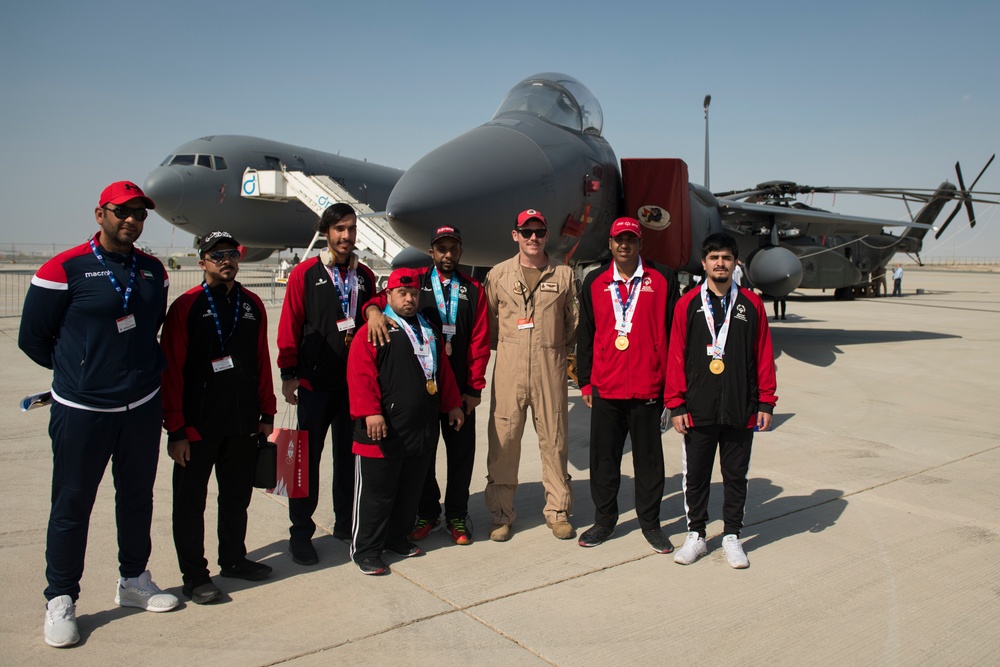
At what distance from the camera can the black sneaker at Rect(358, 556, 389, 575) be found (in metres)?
3.58

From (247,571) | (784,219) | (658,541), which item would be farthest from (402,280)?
(784,219)

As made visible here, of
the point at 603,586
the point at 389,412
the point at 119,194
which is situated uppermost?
the point at 119,194

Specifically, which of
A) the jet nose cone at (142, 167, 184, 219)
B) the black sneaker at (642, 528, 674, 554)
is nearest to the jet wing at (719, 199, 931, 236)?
the black sneaker at (642, 528, 674, 554)

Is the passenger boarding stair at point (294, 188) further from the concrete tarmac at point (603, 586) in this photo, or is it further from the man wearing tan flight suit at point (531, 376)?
the man wearing tan flight suit at point (531, 376)

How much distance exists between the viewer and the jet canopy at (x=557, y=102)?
7.84m

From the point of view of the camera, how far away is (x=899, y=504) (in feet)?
15.2

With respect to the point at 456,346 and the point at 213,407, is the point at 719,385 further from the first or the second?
the point at 213,407

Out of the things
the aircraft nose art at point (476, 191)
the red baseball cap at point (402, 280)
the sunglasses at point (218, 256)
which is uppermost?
the aircraft nose art at point (476, 191)

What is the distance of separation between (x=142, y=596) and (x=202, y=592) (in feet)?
0.82

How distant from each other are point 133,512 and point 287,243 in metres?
19.8

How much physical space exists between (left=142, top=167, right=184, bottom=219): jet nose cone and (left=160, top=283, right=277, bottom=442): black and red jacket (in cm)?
1633

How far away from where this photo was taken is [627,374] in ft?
13.1

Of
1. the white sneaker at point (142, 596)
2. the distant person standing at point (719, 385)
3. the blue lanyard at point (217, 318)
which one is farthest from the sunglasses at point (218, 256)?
the distant person standing at point (719, 385)

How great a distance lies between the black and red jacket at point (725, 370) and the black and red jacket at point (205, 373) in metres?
2.21
